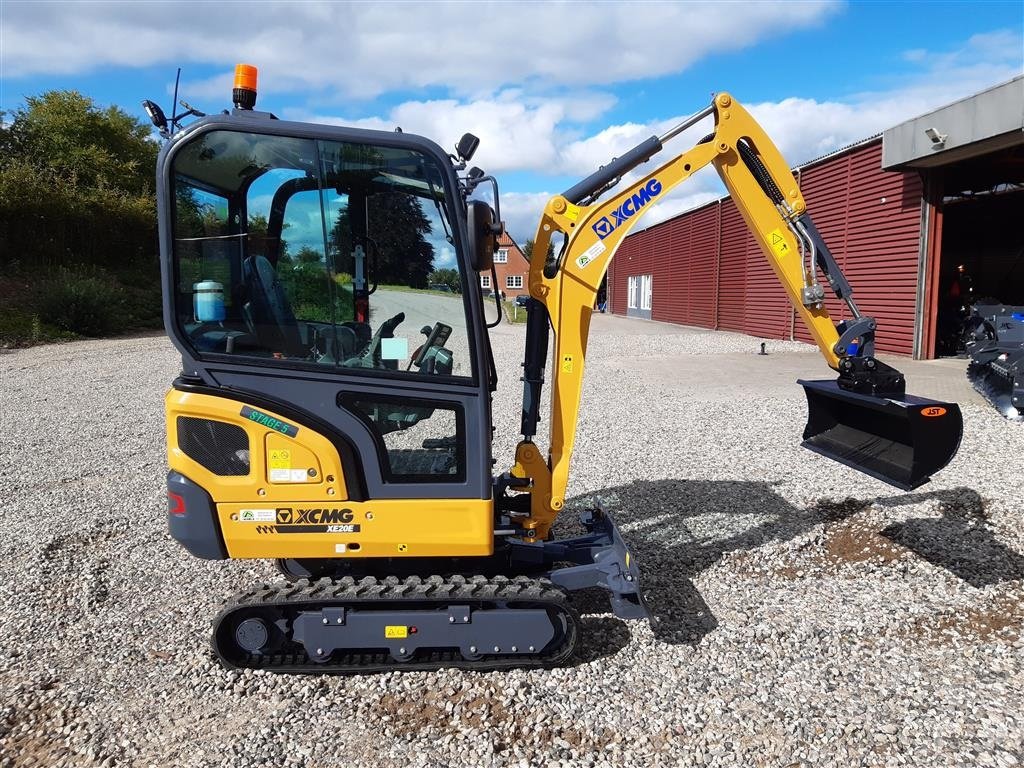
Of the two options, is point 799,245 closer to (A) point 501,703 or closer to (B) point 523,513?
(B) point 523,513

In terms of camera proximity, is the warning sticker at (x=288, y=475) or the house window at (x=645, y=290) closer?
the warning sticker at (x=288, y=475)

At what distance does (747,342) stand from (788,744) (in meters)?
19.9

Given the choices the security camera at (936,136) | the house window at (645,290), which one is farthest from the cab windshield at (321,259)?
the house window at (645,290)

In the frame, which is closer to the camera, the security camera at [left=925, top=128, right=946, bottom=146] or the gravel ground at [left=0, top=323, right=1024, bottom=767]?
the gravel ground at [left=0, top=323, right=1024, bottom=767]

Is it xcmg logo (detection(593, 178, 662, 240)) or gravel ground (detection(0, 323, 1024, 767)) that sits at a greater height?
xcmg logo (detection(593, 178, 662, 240))

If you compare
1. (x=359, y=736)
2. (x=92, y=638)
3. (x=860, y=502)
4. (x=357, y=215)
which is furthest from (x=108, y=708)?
(x=860, y=502)

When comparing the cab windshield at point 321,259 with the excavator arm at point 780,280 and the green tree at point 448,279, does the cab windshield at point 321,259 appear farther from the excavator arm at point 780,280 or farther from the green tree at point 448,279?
the excavator arm at point 780,280

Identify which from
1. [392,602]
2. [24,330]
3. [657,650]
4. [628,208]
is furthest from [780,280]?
[24,330]

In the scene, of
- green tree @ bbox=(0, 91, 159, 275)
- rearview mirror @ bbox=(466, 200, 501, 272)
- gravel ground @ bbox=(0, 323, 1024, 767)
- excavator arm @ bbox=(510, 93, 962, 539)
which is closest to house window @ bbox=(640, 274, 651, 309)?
green tree @ bbox=(0, 91, 159, 275)

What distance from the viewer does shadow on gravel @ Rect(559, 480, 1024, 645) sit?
15.3 ft

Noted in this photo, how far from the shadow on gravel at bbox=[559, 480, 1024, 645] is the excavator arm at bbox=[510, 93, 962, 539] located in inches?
42.8

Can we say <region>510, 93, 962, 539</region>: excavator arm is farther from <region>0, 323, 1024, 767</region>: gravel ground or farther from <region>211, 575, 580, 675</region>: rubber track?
<region>0, 323, 1024, 767</region>: gravel ground

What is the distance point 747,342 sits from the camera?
72.4 ft

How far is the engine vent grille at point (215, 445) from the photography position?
3.60 meters
